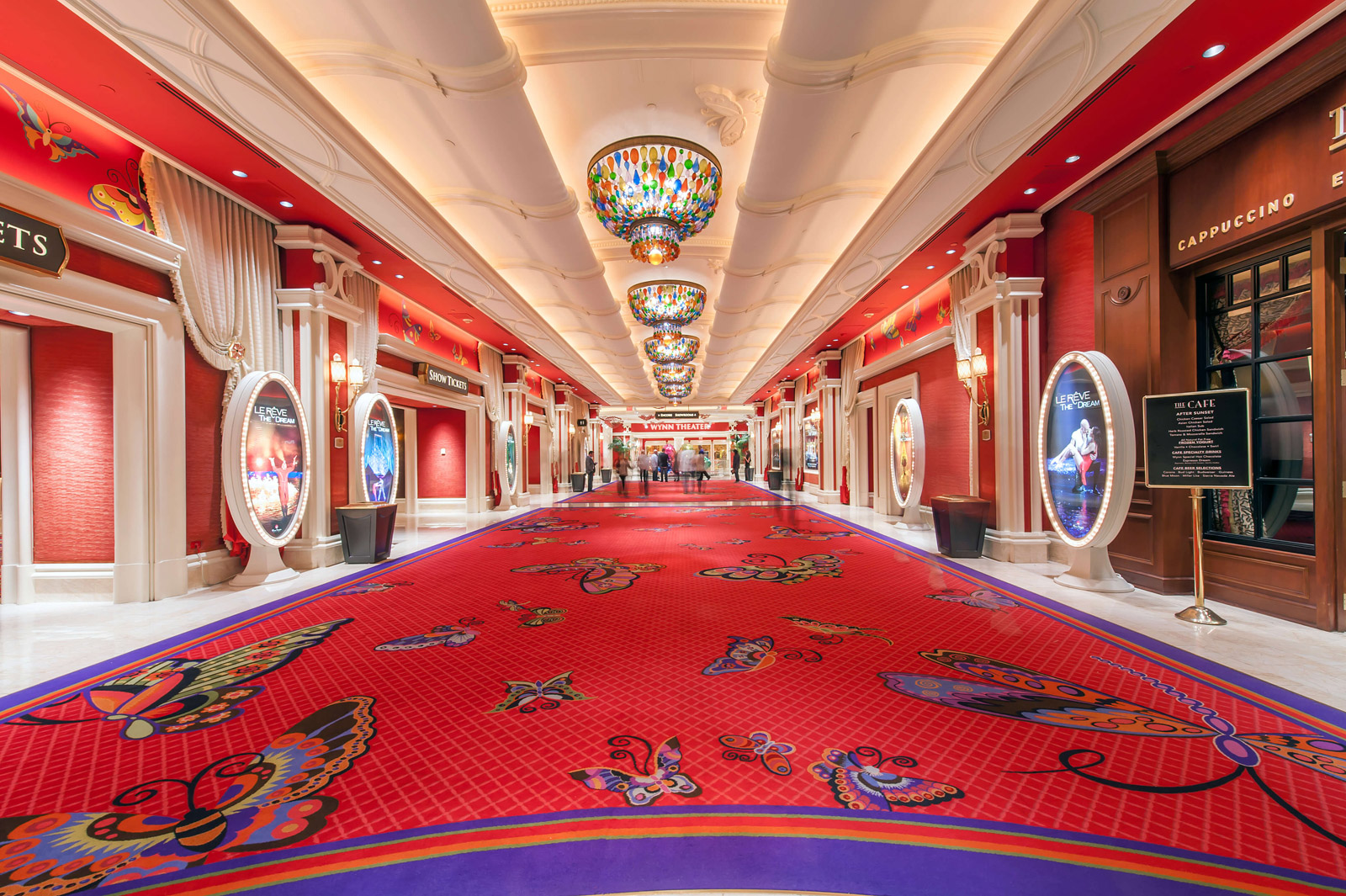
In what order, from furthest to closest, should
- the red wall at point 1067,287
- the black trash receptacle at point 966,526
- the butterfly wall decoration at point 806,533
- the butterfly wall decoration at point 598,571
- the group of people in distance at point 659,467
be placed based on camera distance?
the group of people in distance at point 659,467 → the butterfly wall decoration at point 806,533 → the black trash receptacle at point 966,526 → the red wall at point 1067,287 → the butterfly wall decoration at point 598,571

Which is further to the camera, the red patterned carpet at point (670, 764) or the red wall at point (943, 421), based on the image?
the red wall at point (943, 421)

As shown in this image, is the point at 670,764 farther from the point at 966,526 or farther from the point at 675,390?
the point at 675,390

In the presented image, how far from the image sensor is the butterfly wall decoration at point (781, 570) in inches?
172

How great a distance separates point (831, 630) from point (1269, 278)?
389 cm

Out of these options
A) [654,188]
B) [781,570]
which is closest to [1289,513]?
[781,570]

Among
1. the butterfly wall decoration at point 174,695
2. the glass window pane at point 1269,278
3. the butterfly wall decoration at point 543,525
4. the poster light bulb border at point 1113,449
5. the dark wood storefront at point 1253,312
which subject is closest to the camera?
the butterfly wall decoration at point 174,695

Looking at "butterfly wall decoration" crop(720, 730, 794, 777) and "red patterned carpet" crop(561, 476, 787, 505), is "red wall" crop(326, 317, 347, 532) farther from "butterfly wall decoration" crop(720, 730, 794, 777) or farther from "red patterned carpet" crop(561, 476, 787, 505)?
"red patterned carpet" crop(561, 476, 787, 505)

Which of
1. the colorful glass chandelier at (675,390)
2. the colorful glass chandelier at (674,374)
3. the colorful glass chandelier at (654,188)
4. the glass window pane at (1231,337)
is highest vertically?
the colorful glass chandelier at (654,188)

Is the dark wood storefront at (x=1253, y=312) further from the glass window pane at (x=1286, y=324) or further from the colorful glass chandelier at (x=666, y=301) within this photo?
the colorful glass chandelier at (x=666, y=301)

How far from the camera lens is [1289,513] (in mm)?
3348

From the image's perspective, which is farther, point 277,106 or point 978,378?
point 978,378

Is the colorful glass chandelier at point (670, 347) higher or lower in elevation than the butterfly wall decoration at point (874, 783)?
higher

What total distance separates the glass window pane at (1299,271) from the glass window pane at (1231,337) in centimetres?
29

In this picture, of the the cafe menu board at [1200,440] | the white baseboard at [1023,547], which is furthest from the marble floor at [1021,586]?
the the cafe menu board at [1200,440]
